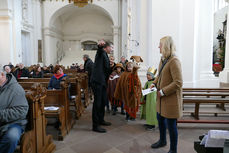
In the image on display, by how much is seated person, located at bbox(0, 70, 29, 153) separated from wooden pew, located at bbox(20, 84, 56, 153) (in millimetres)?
116

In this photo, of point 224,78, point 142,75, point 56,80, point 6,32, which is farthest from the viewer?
point 6,32

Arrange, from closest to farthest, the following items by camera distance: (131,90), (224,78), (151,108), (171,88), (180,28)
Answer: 1. (171,88)
2. (151,108)
3. (131,90)
4. (180,28)
5. (224,78)

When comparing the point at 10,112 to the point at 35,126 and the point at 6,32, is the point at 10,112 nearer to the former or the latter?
the point at 35,126

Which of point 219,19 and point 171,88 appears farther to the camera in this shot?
point 219,19

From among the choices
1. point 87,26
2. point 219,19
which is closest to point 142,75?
point 219,19

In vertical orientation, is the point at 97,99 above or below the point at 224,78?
below

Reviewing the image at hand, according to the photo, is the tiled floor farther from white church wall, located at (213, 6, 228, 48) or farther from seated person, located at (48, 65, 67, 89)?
white church wall, located at (213, 6, 228, 48)

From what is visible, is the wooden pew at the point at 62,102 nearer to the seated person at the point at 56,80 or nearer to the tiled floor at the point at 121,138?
the tiled floor at the point at 121,138

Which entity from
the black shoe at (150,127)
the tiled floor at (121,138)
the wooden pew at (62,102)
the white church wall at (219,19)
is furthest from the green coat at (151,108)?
the white church wall at (219,19)

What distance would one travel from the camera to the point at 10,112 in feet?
6.68

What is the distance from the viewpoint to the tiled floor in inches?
118

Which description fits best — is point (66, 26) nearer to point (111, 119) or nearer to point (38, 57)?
point (38, 57)

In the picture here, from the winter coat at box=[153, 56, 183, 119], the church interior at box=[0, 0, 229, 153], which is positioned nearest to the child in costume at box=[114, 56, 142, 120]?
the church interior at box=[0, 0, 229, 153]

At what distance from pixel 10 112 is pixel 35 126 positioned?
1.58 ft
